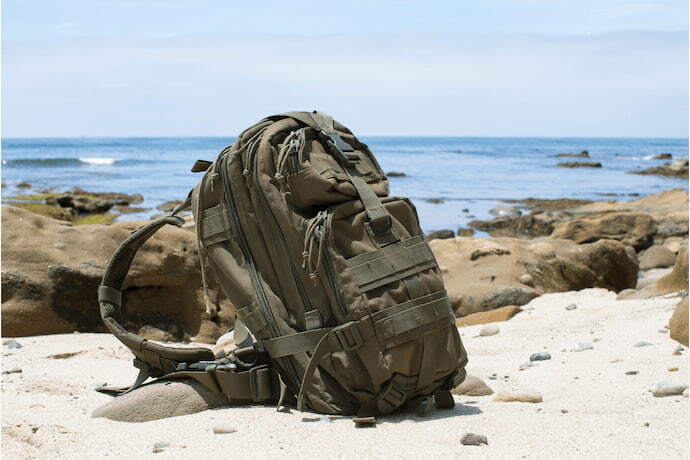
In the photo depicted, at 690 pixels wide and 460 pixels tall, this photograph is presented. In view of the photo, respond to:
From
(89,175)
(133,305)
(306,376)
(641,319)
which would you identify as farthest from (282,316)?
(89,175)

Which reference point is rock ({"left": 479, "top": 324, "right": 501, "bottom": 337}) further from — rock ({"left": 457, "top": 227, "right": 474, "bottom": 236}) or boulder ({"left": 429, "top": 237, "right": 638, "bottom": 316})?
rock ({"left": 457, "top": 227, "right": 474, "bottom": 236})

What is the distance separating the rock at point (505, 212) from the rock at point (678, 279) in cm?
1451

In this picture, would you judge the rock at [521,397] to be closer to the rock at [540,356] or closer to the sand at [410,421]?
the sand at [410,421]

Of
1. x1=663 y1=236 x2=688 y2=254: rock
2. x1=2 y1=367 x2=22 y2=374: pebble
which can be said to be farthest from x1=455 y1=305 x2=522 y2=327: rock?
x1=663 y1=236 x2=688 y2=254: rock

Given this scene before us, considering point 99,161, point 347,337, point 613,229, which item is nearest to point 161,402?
point 347,337

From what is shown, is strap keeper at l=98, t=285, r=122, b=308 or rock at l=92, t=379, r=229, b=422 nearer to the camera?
rock at l=92, t=379, r=229, b=422

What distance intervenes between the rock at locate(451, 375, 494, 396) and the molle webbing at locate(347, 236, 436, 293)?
109 centimetres

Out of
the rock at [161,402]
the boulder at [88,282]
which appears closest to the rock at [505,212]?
the boulder at [88,282]

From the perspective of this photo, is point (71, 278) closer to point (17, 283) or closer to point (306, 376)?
point (17, 283)

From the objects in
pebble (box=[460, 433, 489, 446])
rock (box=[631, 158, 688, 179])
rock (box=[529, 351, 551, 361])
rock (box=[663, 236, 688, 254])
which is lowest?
rock (box=[631, 158, 688, 179])

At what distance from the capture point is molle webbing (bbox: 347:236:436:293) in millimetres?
4086

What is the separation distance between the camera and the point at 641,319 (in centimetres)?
701

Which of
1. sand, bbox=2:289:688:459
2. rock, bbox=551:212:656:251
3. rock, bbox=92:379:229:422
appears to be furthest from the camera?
rock, bbox=551:212:656:251

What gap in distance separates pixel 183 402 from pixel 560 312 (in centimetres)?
449
